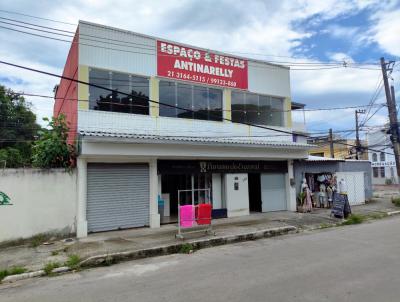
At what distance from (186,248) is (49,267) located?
154 inches

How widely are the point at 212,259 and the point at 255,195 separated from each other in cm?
1089

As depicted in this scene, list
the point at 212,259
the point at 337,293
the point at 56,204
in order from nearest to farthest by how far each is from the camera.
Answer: the point at 337,293, the point at 212,259, the point at 56,204

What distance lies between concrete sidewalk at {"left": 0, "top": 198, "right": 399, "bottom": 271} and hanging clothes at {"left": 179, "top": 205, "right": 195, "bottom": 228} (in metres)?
0.47

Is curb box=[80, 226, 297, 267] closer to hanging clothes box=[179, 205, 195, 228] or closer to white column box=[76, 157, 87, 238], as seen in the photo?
hanging clothes box=[179, 205, 195, 228]

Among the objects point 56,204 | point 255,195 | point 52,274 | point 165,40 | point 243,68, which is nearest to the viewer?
point 52,274

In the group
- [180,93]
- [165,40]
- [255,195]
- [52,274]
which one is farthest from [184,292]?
[255,195]

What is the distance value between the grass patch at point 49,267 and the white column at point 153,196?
568cm

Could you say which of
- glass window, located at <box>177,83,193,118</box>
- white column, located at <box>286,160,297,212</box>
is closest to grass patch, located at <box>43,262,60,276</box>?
glass window, located at <box>177,83,193,118</box>

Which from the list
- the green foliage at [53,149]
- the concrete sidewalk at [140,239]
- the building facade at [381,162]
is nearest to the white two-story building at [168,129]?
the green foliage at [53,149]

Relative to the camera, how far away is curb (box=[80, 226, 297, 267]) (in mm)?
9164

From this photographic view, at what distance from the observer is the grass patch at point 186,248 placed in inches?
412

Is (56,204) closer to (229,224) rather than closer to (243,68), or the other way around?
(229,224)

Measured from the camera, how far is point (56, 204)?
1241 centimetres

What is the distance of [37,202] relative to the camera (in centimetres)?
1209
